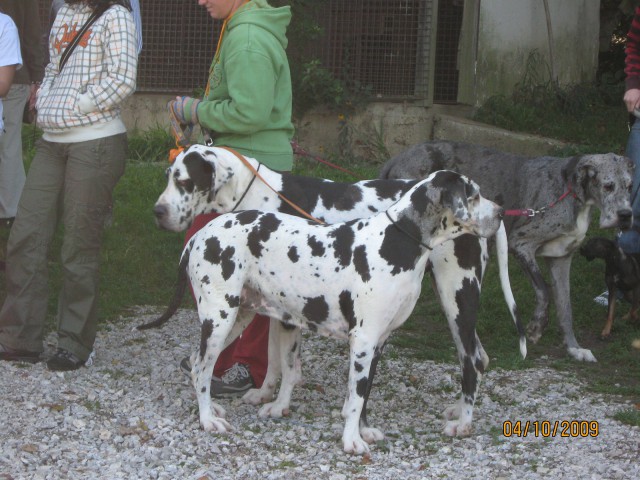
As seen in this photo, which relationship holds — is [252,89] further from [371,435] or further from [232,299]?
[371,435]

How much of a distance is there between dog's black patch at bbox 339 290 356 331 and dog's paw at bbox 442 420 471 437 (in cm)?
90

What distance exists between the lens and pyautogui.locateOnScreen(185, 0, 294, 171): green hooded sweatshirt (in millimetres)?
5707

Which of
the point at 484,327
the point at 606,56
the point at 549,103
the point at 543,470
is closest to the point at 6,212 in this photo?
the point at 484,327

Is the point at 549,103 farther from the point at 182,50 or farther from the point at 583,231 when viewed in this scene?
the point at 583,231

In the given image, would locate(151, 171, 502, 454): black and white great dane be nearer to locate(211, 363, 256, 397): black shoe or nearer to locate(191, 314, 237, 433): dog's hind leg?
locate(191, 314, 237, 433): dog's hind leg

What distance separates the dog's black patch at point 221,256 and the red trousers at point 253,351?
805 millimetres

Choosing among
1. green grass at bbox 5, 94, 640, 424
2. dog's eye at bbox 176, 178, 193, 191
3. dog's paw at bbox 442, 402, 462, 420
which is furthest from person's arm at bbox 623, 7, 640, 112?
dog's eye at bbox 176, 178, 193, 191

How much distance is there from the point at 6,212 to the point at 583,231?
472 centimetres

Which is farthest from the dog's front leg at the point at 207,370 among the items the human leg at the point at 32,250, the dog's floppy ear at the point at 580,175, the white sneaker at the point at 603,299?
the white sneaker at the point at 603,299

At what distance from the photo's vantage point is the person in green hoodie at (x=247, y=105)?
5.72 m

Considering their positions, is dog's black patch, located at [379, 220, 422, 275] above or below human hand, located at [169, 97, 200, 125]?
below
